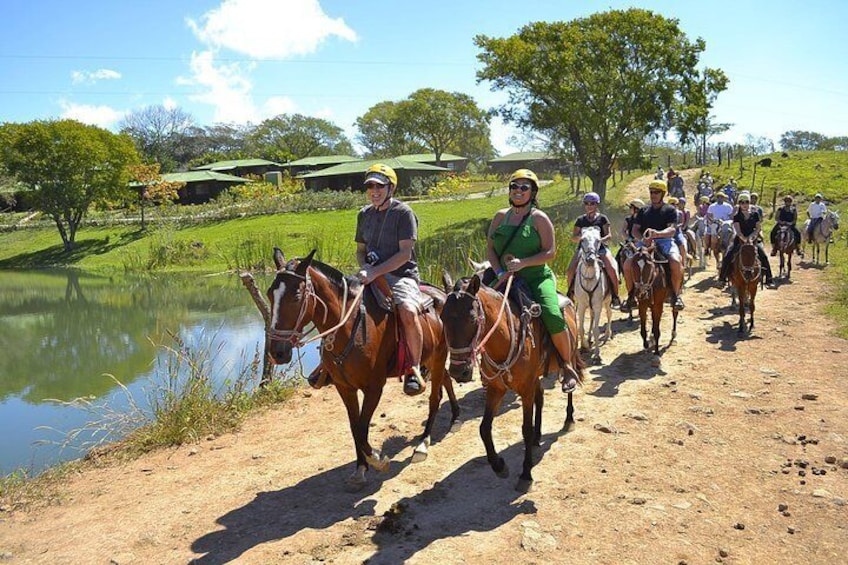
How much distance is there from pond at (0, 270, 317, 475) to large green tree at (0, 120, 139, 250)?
816 cm

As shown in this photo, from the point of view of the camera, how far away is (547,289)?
584 cm

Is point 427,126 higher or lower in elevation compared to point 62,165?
higher

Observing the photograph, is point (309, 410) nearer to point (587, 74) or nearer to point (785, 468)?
point (785, 468)

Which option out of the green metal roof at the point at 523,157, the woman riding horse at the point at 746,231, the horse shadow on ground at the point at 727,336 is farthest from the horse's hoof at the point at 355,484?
the green metal roof at the point at 523,157

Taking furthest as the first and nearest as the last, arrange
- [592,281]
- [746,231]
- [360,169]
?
1. [360,169]
2. [746,231]
3. [592,281]

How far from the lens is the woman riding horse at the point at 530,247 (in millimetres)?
5641

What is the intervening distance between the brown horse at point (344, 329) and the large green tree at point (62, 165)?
4172 cm

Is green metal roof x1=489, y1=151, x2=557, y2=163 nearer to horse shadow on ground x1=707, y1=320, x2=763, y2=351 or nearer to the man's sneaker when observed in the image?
horse shadow on ground x1=707, y1=320, x2=763, y2=351

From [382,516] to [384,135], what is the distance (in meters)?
83.8

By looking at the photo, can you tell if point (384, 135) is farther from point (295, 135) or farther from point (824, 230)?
point (824, 230)

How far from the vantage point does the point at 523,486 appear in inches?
217

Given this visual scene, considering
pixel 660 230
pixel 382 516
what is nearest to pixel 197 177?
pixel 660 230

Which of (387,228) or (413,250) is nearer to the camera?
(413,250)

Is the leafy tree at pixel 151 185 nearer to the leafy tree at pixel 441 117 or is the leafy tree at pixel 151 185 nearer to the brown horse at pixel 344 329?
the leafy tree at pixel 441 117
